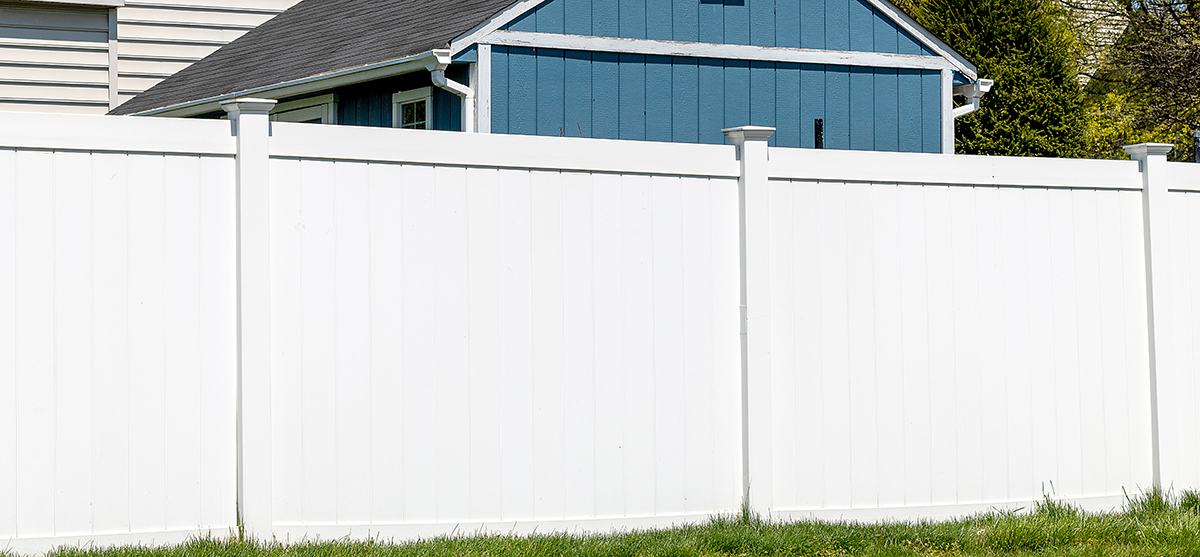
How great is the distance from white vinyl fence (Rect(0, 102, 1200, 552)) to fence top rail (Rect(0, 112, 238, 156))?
1 centimetres

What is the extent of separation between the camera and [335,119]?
11.3 m

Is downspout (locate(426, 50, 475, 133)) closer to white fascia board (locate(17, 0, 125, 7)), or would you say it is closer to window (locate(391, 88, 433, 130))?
window (locate(391, 88, 433, 130))

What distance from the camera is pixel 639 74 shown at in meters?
10.2

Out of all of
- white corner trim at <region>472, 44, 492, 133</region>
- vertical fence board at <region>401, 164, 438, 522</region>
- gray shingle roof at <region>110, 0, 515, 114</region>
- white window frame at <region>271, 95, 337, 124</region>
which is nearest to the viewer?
vertical fence board at <region>401, 164, 438, 522</region>

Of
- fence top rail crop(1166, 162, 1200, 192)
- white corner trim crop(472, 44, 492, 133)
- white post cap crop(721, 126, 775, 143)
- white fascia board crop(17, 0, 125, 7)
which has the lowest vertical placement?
fence top rail crop(1166, 162, 1200, 192)

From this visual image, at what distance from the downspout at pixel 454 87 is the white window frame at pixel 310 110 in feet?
6.98

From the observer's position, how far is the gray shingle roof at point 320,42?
10359mm

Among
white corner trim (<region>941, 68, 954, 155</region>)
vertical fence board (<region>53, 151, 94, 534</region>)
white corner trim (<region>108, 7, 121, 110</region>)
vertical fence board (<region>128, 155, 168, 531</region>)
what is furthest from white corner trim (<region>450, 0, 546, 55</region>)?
vertical fence board (<region>53, 151, 94, 534</region>)

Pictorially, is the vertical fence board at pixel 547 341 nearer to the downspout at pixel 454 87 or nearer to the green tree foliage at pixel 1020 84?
the downspout at pixel 454 87

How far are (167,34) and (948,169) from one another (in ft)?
32.1

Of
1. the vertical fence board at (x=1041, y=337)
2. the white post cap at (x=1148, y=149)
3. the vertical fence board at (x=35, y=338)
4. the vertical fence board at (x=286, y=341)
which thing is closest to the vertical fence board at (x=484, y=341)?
the vertical fence board at (x=286, y=341)

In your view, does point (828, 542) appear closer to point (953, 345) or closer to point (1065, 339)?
point (953, 345)

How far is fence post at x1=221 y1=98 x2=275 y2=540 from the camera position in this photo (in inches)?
177

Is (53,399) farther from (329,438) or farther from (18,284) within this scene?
(329,438)
